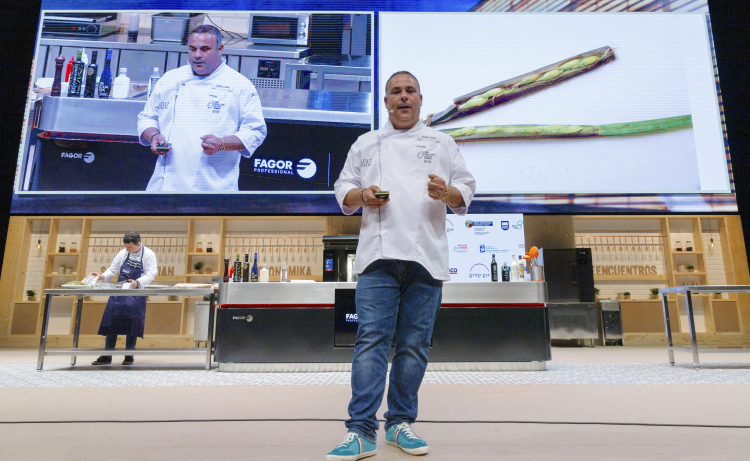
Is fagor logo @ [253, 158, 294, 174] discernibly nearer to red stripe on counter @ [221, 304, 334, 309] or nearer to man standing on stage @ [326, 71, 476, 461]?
red stripe on counter @ [221, 304, 334, 309]

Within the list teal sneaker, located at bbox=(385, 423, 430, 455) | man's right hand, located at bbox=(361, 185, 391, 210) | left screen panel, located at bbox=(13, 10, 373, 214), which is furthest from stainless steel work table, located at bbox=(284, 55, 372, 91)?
teal sneaker, located at bbox=(385, 423, 430, 455)

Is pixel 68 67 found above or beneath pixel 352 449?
above

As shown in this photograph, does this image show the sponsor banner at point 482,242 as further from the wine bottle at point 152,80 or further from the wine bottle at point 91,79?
the wine bottle at point 91,79

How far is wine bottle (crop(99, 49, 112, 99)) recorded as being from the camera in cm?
600

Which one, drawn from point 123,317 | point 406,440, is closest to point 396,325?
point 406,440

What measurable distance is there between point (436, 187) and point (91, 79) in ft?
20.4

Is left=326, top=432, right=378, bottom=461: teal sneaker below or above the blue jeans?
below

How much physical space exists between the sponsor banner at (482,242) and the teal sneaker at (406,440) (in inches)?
189

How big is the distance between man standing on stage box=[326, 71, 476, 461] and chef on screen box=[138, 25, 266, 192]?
458cm

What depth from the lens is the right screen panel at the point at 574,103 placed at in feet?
19.3

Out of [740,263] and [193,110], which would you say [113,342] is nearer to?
[193,110]

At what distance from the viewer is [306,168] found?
592 cm

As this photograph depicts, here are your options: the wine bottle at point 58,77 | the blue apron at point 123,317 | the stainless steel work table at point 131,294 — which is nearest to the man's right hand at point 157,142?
the wine bottle at point 58,77

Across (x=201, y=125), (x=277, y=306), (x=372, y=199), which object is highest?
(x=201, y=125)
